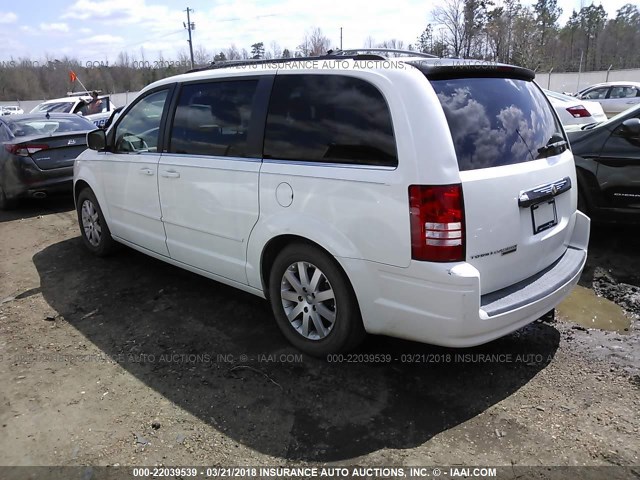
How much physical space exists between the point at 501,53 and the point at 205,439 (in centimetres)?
4486

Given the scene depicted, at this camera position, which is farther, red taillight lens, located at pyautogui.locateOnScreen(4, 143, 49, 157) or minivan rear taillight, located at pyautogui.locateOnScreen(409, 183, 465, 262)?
red taillight lens, located at pyautogui.locateOnScreen(4, 143, 49, 157)

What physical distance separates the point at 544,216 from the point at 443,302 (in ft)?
3.22

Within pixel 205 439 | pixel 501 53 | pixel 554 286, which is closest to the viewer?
pixel 205 439

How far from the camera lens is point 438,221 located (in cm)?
264

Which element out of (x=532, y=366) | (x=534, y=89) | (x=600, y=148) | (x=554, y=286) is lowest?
(x=532, y=366)

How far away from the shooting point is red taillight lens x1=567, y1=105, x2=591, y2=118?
11.3m

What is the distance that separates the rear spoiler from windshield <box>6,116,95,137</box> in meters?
7.37

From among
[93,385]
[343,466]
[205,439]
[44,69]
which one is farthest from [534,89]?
[44,69]

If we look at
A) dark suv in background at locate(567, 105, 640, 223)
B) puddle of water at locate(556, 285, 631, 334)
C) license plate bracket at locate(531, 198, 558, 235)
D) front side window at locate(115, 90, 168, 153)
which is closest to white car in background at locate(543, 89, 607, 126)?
dark suv in background at locate(567, 105, 640, 223)

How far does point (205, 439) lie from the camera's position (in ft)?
8.99

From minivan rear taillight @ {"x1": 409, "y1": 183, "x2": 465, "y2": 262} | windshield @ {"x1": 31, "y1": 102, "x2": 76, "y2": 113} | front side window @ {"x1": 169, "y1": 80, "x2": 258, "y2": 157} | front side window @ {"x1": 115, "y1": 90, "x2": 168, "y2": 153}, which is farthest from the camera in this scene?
windshield @ {"x1": 31, "y1": 102, "x2": 76, "y2": 113}

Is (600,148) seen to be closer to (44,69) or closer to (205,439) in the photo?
(205,439)

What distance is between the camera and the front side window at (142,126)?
4.46 meters

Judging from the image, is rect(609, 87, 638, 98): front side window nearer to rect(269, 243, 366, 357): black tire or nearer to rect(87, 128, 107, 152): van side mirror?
rect(87, 128, 107, 152): van side mirror
